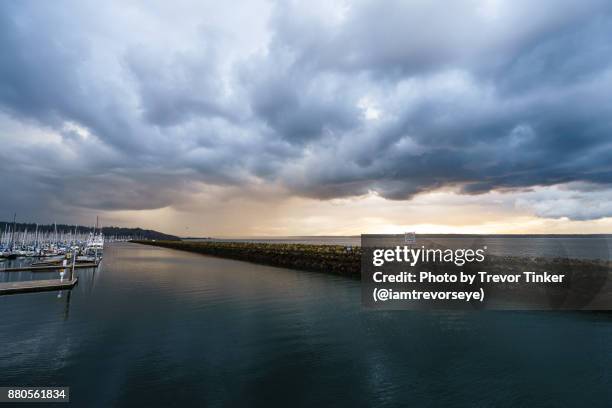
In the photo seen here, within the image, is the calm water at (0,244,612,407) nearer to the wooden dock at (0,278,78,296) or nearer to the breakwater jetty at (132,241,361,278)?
the wooden dock at (0,278,78,296)

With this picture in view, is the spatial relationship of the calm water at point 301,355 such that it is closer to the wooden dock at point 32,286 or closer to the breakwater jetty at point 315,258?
the wooden dock at point 32,286

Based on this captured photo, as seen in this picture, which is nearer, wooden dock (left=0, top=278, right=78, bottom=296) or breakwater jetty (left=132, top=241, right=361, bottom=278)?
wooden dock (left=0, top=278, right=78, bottom=296)

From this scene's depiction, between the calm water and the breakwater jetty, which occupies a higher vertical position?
the breakwater jetty

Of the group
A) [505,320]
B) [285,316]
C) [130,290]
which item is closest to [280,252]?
[130,290]

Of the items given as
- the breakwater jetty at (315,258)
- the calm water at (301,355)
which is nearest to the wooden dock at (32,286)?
the calm water at (301,355)

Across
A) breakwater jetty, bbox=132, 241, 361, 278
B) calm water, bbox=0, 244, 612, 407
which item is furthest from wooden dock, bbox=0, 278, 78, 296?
breakwater jetty, bbox=132, 241, 361, 278

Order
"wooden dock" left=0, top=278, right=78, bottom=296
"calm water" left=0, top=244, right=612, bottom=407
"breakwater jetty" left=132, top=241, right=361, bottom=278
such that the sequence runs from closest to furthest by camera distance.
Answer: "calm water" left=0, top=244, right=612, bottom=407, "wooden dock" left=0, top=278, right=78, bottom=296, "breakwater jetty" left=132, top=241, right=361, bottom=278

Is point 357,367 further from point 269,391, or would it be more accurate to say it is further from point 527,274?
point 527,274

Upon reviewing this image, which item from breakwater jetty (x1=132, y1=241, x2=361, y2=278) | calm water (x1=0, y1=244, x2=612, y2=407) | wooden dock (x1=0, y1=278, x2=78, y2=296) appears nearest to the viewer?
calm water (x1=0, y1=244, x2=612, y2=407)

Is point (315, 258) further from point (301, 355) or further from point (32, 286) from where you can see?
point (301, 355)
